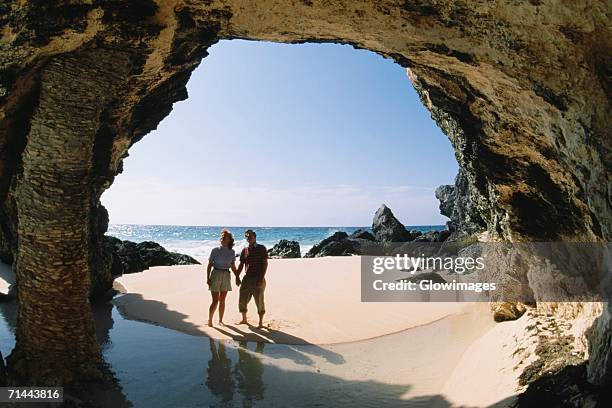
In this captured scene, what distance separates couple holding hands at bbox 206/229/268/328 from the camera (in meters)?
8.96

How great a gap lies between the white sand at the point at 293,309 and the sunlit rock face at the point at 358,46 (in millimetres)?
3912

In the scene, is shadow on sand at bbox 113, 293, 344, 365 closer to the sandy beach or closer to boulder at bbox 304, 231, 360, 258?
the sandy beach

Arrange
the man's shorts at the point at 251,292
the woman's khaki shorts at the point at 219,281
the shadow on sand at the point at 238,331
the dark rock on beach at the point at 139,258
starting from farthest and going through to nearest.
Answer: the dark rock on beach at the point at 139,258 → the man's shorts at the point at 251,292 → the woman's khaki shorts at the point at 219,281 → the shadow on sand at the point at 238,331

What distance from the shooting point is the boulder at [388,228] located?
109ft

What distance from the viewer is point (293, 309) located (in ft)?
35.1

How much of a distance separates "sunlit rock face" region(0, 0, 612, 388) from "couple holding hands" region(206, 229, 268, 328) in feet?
11.8

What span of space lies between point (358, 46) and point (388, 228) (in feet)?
94.8

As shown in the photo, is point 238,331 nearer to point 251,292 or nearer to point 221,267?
point 251,292

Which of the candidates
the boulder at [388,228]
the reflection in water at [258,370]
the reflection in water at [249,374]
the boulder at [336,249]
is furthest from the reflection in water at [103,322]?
the boulder at [388,228]

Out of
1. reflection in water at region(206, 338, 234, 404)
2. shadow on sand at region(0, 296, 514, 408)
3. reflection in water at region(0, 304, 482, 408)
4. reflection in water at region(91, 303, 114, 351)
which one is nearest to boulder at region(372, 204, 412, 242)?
reflection in water at region(0, 304, 482, 408)

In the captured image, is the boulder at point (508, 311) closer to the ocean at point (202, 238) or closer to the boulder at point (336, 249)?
the boulder at point (336, 249)

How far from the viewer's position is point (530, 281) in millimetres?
8148

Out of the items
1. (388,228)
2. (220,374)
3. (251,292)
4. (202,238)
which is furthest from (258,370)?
(202,238)

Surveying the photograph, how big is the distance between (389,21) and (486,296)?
7363mm
